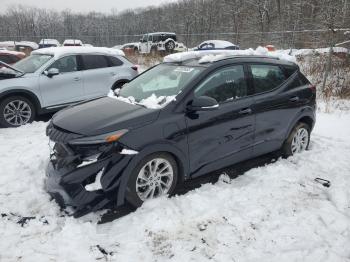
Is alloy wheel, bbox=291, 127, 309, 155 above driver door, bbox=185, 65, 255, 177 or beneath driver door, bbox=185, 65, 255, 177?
beneath

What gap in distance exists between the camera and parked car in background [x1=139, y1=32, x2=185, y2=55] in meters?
25.2

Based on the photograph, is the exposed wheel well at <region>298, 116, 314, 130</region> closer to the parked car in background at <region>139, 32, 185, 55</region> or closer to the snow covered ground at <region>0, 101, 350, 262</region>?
the snow covered ground at <region>0, 101, 350, 262</region>

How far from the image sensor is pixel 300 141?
5.71m

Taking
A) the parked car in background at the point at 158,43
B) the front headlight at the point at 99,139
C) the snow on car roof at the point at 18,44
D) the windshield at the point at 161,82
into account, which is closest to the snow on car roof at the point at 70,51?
the windshield at the point at 161,82

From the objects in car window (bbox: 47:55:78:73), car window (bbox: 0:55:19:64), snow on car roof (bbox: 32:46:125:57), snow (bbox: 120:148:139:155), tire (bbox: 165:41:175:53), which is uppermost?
tire (bbox: 165:41:175:53)

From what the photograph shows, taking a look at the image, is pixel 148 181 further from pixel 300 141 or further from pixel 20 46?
pixel 20 46

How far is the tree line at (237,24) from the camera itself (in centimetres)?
1281

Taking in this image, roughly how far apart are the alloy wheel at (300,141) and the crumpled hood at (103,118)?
2.77 metres

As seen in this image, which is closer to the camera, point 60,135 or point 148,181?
point 60,135

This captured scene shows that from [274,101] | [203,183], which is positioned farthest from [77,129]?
[274,101]

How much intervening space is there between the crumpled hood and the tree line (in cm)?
945

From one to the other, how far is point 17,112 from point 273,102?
550cm

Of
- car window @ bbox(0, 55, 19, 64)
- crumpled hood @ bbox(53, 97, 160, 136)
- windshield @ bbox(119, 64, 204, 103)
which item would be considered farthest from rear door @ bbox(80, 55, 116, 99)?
car window @ bbox(0, 55, 19, 64)

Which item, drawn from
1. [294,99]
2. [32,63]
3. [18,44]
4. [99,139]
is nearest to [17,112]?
[32,63]
